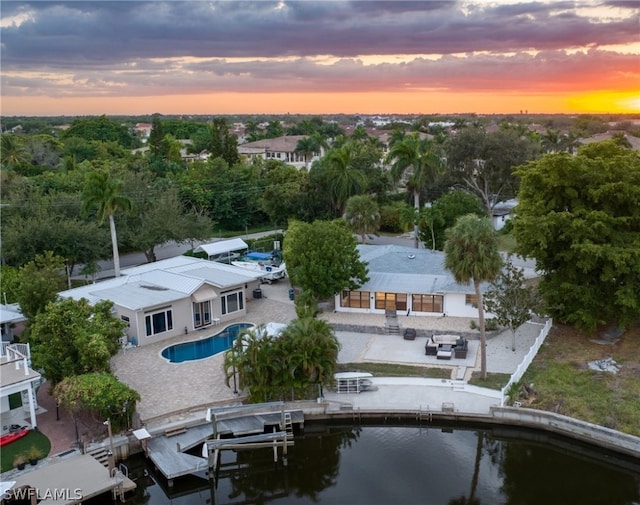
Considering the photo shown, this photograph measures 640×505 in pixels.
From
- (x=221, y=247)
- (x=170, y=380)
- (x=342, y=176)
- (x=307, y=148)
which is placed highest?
(x=307, y=148)

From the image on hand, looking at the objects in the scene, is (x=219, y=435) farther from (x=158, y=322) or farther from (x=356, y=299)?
(x=356, y=299)

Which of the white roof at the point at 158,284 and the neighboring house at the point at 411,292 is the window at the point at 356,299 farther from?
the white roof at the point at 158,284

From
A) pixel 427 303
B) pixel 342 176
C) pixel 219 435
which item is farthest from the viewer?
pixel 342 176

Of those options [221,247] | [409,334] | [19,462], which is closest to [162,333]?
[19,462]

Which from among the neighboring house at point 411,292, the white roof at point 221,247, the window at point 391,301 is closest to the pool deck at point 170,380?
the neighboring house at point 411,292

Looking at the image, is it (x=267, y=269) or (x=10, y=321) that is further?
(x=267, y=269)

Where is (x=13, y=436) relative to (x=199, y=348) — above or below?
above
